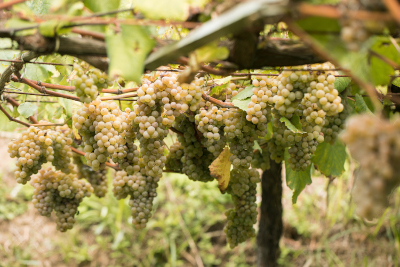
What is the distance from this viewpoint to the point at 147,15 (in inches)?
16.1

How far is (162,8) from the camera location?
16.2 inches

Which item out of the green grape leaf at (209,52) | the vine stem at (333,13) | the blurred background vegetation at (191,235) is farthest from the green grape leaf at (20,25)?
the blurred background vegetation at (191,235)

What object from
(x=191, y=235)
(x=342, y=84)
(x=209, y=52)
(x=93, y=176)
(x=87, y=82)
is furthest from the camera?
(x=191, y=235)

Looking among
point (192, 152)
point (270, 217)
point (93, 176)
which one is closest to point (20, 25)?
→ point (192, 152)

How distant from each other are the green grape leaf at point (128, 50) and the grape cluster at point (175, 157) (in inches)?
18.3

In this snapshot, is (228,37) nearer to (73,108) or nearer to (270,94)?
(270,94)

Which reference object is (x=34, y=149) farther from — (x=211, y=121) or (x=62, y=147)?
(x=211, y=121)

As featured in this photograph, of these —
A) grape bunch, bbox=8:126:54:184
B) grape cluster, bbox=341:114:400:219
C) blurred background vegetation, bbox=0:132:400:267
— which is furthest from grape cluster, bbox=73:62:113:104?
blurred background vegetation, bbox=0:132:400:267

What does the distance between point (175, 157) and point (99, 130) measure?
29cm

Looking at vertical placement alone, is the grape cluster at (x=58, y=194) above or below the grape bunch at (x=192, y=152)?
below

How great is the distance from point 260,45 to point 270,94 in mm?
178

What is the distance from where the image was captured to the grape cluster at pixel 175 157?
0.91m

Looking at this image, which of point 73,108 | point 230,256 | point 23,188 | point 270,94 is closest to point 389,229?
point 230,256

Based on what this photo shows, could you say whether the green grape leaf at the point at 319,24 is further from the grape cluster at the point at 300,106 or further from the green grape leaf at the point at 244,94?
the green grape leaf at the point at 244,94
